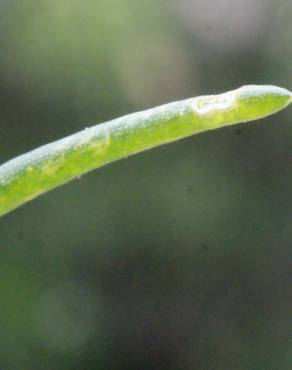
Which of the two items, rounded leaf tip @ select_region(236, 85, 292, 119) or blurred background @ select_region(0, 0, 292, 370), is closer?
rounded leaf tip @ select_region(236, 85, 292, 119)

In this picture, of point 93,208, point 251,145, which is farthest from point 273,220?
point 93,208

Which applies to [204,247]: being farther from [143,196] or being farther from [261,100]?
[261,100]

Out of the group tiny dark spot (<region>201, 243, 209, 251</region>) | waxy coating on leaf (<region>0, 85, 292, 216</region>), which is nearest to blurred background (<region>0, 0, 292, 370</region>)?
tiny dark spot (<region>201, 243, 209, 251</region>)

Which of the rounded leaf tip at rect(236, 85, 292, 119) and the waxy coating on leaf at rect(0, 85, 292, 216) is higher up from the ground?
the rounded leaf tip at rect(236, 85, 292, 119)

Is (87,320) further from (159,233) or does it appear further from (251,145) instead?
(251,145)

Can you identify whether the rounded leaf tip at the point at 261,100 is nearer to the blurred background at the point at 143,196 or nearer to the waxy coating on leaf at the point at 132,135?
the waxy coating on leaf at the point at 132,135

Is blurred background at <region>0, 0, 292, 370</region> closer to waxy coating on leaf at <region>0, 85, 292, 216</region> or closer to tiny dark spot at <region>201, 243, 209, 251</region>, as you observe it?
tiny dark spot at <region>201, 243, 209, 251</region>
